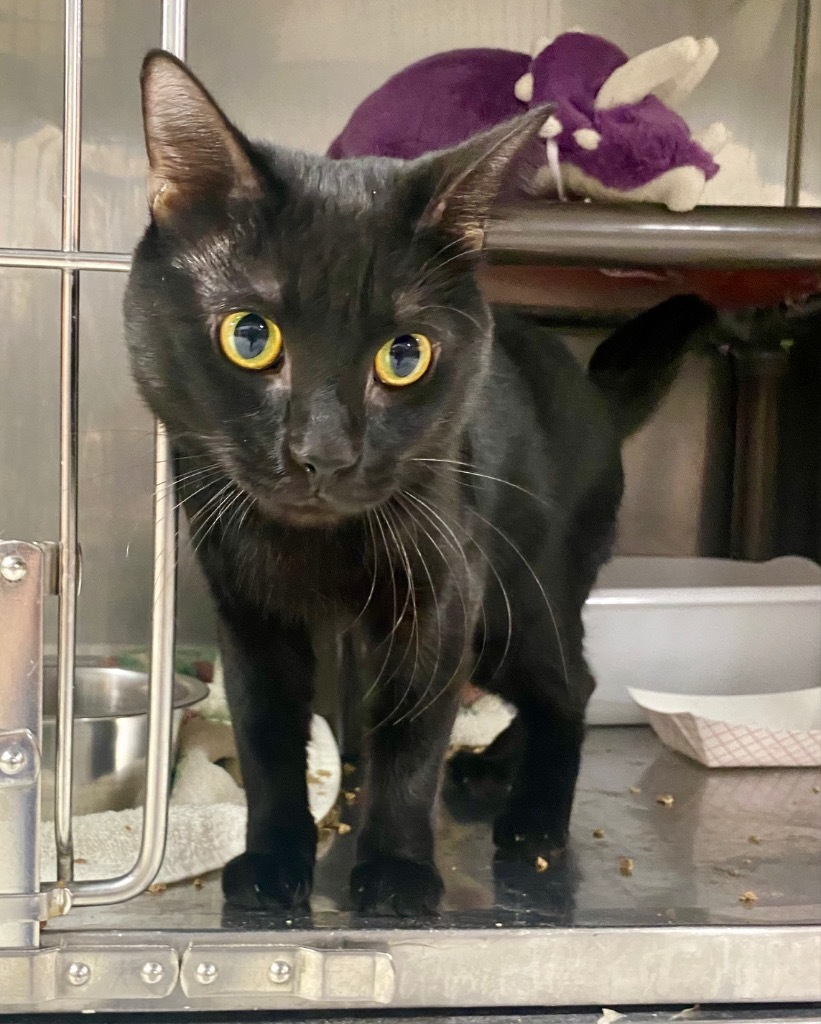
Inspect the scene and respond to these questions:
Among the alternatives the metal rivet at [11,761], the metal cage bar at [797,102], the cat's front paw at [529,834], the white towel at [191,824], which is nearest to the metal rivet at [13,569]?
the metal rivet at [11,761]

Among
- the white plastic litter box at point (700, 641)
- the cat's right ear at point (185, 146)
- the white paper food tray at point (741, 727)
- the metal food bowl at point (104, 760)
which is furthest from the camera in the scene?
the white plastic litter box at point (700, 641)

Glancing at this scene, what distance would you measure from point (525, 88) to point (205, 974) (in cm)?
76

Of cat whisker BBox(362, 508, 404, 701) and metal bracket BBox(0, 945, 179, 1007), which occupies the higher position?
cat whisker BBox(362, 508, 404, 701)

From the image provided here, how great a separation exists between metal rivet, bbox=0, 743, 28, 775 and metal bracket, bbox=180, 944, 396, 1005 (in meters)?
0.17

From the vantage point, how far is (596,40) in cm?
95

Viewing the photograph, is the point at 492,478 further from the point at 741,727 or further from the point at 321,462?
the point at 741,727

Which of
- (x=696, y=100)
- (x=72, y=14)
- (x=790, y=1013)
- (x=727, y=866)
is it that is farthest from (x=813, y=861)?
(x=696, y=100)

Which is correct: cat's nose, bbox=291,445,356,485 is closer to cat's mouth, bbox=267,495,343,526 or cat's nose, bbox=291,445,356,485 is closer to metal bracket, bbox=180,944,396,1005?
cat's mouth, bbox=267,495,343,526

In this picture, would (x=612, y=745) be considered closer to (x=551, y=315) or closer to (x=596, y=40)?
(x=551, y=315)

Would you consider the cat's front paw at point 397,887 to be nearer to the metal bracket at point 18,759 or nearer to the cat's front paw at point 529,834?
the cat's front paw at point 529,834

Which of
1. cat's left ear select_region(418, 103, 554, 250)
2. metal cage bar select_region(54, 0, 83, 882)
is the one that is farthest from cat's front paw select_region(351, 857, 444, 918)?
cat's left ear select_region(418, 103, 554, 250)

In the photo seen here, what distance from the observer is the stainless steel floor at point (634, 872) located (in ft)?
2.42

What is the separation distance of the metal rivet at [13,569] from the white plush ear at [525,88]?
594mm

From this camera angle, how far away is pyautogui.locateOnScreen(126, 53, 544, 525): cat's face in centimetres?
66
